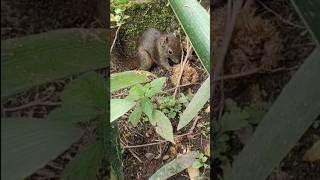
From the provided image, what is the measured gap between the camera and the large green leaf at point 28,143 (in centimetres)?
44

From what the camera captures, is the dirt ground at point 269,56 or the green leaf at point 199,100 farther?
the green leaf at point 199,100

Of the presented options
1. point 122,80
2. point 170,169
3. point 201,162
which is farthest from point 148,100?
point 201,162

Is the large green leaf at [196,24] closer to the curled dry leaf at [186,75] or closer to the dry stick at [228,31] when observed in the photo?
the dry stick at [228,31]

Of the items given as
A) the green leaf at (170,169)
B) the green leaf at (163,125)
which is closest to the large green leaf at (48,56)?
the green leaf at (170,169)

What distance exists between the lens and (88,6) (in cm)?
50

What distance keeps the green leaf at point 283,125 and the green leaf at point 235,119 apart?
2 cm

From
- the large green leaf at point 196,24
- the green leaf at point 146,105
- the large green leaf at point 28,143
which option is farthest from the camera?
the green leaf at point 146,105

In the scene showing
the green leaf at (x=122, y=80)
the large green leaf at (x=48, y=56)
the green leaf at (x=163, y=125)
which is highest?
the large green leaf at (x=48, y=56)

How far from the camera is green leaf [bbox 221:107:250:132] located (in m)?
0.57

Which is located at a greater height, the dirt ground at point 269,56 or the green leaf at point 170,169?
the dirt ground at point 269,56

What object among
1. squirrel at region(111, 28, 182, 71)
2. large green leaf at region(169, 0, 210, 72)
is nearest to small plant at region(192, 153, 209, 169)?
squirrel at region(111, 28, 182, 71)

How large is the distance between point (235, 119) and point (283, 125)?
48 mm

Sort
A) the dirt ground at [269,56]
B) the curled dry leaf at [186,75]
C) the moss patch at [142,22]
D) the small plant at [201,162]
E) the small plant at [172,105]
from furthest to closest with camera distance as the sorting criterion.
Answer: the moss patch at [142,22] < the curled dry leaf at [186,75] < the small plant at [172,105] < the small plant at [201,162] < the dirt ground at [269,56]

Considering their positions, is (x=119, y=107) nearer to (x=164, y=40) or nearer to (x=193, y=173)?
(x=193, y=173)
